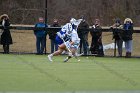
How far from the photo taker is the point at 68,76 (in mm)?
16078

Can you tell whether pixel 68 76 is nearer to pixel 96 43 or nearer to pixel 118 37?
pixel 96 43

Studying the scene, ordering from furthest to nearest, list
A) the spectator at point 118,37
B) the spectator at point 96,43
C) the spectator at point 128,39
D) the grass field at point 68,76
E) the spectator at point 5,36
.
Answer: the spectator at point 5,36 < the spectator at point 96,43 < the spectator at point 118,37 < the spectator at point 128,39 < the grass field at point 68,76

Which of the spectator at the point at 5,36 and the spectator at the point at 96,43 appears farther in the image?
the spectator at the point at 5,36

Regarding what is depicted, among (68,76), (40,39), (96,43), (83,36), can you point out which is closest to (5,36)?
(40,39)

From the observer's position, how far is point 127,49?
79.3 feet

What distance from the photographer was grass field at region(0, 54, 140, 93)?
13367 millimetres

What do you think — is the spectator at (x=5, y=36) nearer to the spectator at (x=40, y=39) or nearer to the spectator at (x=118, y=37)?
the spectator at (x=40, y=39)

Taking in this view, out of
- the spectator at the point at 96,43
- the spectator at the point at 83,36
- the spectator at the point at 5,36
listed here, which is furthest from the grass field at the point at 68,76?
the spectator at the point at 5,36

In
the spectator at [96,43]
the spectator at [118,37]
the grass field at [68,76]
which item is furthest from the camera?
the spectator at [96,43]

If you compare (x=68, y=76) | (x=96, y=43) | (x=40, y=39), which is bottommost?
(x=68, y=76)

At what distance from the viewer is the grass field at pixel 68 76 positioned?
13367 mm

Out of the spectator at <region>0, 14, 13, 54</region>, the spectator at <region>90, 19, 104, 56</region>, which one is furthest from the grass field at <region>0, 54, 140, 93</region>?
the spectator at <region>0, 14, 13, 54</region>

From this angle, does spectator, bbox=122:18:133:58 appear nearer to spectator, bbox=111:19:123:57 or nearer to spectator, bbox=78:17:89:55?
spectator, bbox=111:19:123:57

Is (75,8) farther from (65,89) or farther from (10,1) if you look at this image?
(65,89)
